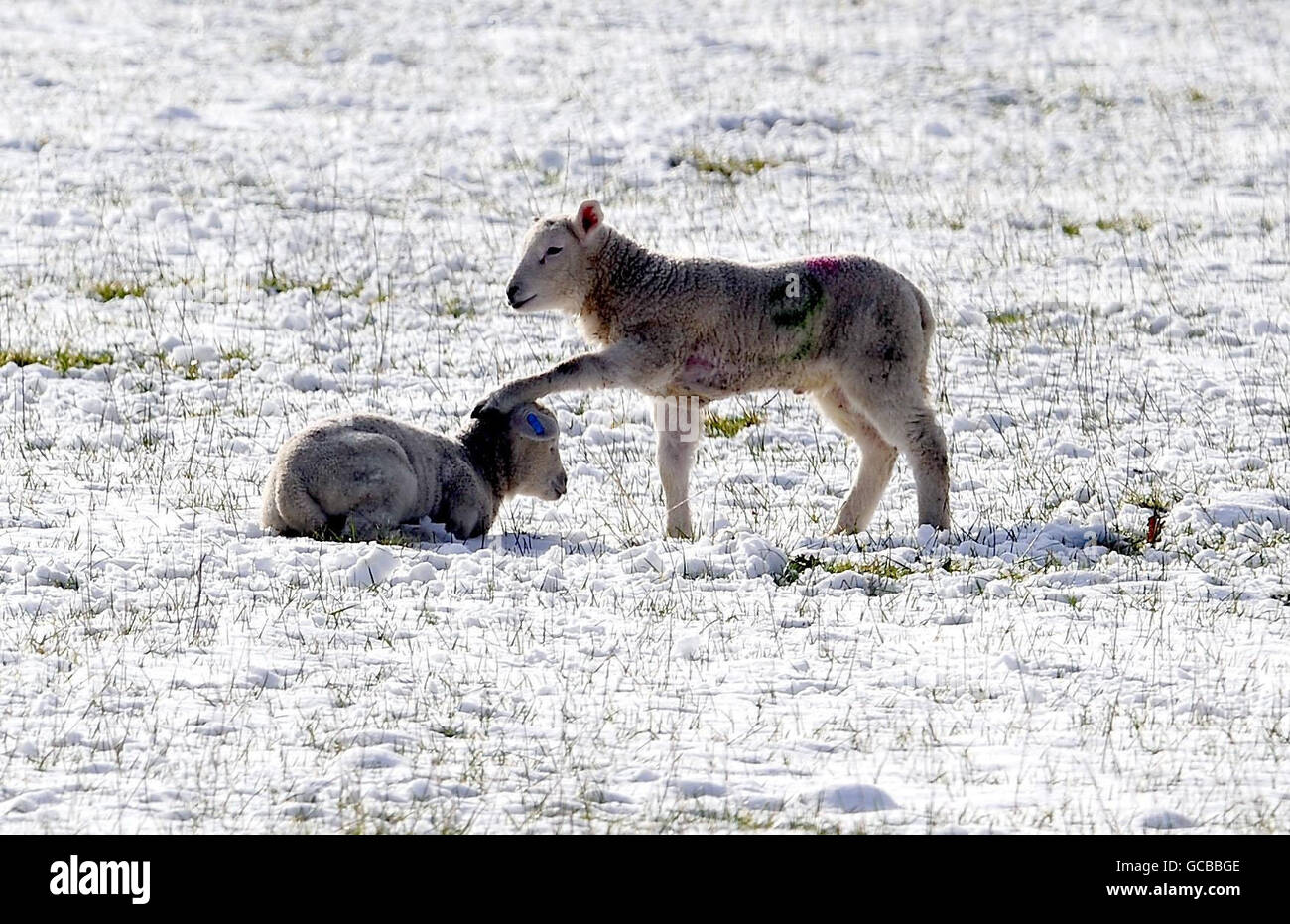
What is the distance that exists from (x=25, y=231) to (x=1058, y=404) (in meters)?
9.55

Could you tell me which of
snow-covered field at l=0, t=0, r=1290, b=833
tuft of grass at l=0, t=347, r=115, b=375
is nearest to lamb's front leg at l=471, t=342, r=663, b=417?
snow-covered field at l=0, t=0, r=1290, b=833

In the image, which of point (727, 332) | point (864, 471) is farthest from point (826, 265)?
point (864, 471)

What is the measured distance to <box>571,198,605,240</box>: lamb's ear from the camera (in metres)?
9.69

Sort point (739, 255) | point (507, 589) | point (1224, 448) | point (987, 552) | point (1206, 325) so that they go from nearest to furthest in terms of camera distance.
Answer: point (507, 589) < point (987, 552) < point (1224, 448) < point (1206, 325) < point (739, 255)

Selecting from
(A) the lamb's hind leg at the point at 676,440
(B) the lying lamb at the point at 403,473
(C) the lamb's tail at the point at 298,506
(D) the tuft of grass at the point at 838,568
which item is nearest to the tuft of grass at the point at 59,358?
(B) the lying lamb at the point at 403,473

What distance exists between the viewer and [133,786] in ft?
18.2

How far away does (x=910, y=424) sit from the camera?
950 centimetres

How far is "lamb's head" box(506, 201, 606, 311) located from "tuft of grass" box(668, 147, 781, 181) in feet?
30.8

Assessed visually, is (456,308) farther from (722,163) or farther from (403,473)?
(403,473)

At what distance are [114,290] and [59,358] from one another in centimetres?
204

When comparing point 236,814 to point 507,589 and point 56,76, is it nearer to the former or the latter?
point 507,589

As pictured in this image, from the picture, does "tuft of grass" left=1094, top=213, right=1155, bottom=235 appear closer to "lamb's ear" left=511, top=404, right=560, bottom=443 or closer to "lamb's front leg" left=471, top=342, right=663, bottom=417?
"lamb's front leg" left=471, top=342, right=663, bottom=417
